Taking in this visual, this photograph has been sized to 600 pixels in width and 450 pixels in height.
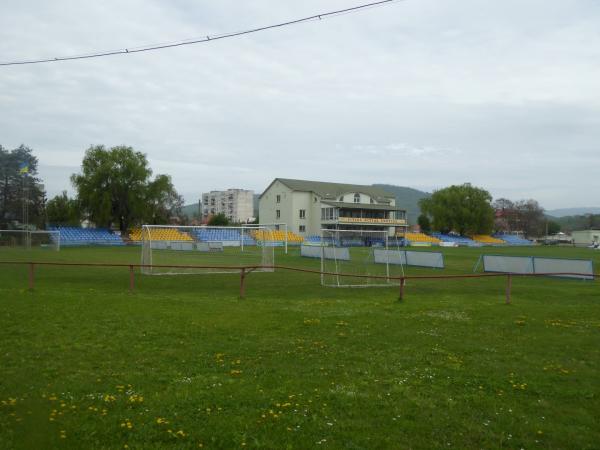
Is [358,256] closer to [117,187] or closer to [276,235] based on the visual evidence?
[276,235]

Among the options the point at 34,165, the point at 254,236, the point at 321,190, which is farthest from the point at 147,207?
the point at 254,236

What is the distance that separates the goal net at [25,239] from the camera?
4359cm

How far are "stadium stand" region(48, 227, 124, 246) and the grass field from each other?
50079mm

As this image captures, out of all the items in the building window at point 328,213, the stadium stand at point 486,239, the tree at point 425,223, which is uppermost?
the building window at point 328,213

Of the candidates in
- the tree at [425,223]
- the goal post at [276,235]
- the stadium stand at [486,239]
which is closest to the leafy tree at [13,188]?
the goal post at [276,235]

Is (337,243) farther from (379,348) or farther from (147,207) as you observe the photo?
(147,207)

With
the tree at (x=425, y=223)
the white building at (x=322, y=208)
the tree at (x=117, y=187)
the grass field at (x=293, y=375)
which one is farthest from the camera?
the tree at (x=425, y=223)

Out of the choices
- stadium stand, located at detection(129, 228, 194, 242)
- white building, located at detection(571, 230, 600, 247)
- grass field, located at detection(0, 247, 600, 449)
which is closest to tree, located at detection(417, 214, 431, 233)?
white building, located at detection(571, 230, 600, 247)

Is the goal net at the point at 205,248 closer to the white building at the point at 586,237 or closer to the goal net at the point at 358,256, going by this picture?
the goal net at the point at 358,256

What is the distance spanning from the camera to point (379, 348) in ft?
27.7

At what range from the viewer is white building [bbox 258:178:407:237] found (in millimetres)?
81938

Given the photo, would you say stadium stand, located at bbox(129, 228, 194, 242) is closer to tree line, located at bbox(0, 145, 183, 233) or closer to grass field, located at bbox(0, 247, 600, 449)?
grass field, located at bbox(0, 247, 600, 449)

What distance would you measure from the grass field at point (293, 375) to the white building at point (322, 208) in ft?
224

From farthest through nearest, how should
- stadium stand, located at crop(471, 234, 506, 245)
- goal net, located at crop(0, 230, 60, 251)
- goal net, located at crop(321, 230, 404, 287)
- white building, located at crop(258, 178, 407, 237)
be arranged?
stadium stand, located at crop(471, 234, 506, 245), white building, located at crop(258, 178, 407, 237), goal net, located at crop(0, 230, 60, 251), goal net, located at crop(321, 230, 404, 287)
